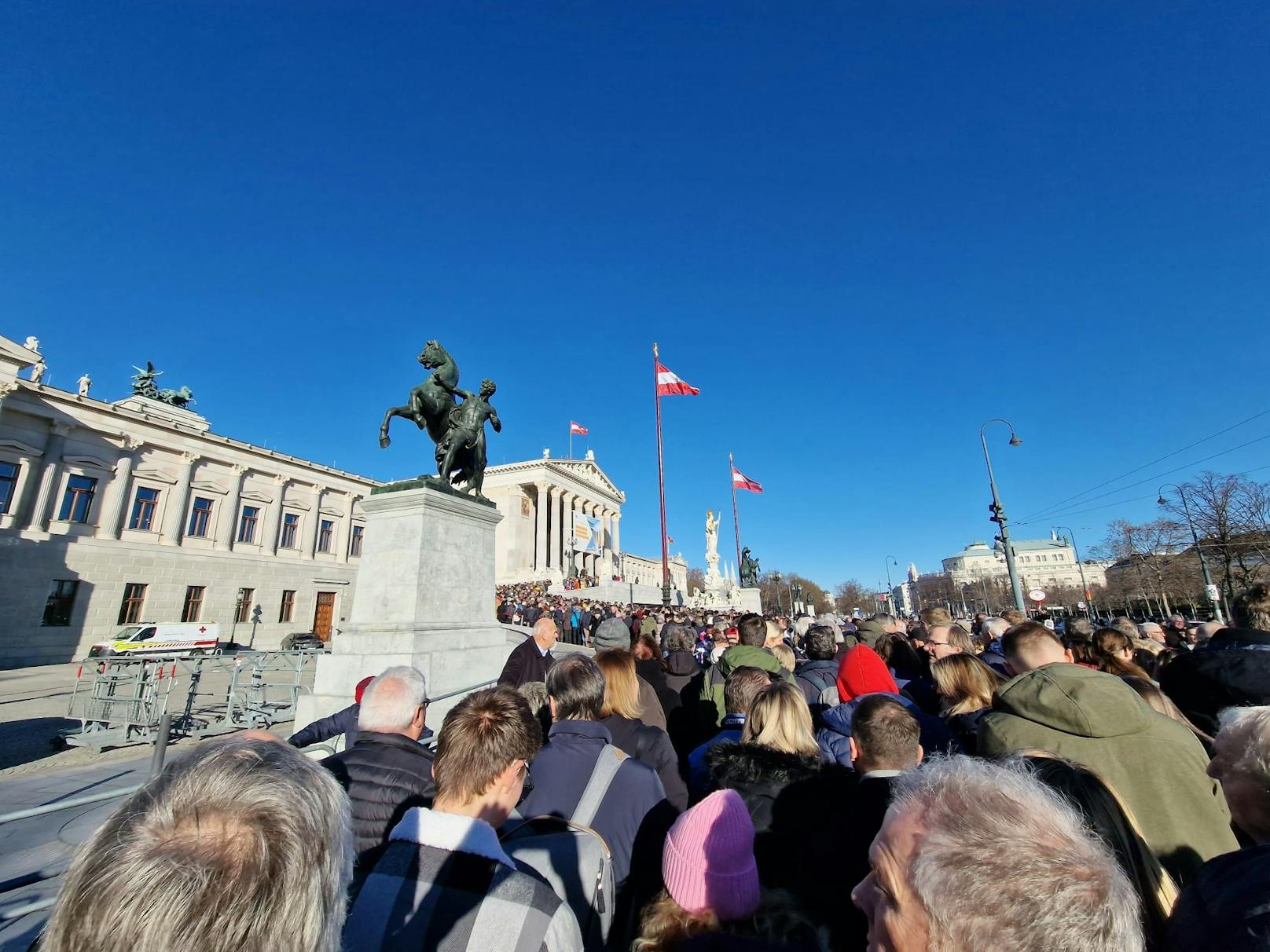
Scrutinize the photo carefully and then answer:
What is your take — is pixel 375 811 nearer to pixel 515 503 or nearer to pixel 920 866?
pixel 920 866

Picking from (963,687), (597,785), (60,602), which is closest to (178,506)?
(60,602)

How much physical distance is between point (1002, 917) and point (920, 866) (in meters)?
0.16

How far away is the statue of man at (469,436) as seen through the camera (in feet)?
31.1

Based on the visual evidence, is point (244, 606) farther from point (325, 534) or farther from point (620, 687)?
point (620, 687)

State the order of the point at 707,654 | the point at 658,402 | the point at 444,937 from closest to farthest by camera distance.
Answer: the point at 444,937, the point at 707,654, the point at 658,402

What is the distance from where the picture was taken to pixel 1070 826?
3.63 feet

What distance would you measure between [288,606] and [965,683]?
4469 centimetres

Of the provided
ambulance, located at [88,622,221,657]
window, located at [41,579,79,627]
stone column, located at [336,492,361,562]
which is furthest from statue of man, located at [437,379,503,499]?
stone column, located at [336,492,361,562]

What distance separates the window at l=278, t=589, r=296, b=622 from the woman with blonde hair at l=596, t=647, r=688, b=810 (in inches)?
1697

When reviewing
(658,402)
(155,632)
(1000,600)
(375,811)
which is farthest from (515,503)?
(1000,600)

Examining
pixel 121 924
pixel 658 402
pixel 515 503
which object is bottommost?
pixel 121 924

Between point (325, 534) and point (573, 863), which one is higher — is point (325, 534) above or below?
above

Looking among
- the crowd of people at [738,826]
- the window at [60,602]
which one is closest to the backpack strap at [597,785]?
the crowd of people at [738,826]

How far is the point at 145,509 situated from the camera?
111ft
